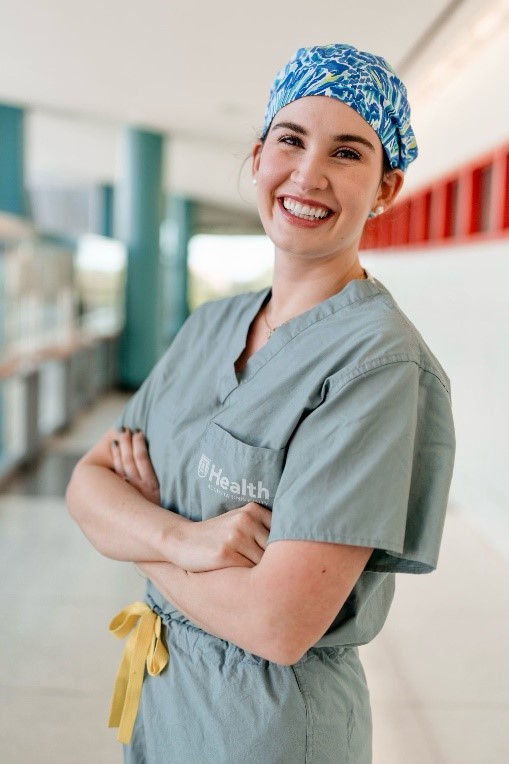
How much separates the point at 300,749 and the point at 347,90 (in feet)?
2.82

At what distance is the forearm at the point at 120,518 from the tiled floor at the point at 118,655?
1.49 m

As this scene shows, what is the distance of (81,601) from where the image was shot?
3602 mm

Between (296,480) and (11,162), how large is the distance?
827 cm

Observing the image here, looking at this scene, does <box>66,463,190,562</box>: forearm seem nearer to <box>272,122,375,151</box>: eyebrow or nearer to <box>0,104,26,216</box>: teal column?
<box>272,122,375,151</box>: eyebrow

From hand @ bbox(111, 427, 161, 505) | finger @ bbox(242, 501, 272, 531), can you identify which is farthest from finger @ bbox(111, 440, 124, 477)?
finger @ bbox(242, 501, 272, 531)

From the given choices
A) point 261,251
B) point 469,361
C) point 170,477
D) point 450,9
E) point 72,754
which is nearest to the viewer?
point 170,477

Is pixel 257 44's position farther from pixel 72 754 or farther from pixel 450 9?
pixel 72 754

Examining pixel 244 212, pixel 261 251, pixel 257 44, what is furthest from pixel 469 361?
pixel 261 251

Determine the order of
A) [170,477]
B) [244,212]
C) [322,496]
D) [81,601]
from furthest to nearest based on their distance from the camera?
[244,212], [81,601], [170,477], [322,496]

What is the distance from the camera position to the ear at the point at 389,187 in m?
1.15

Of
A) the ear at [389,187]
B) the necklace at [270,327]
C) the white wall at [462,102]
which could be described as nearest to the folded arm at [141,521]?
the necklace at [270,327]

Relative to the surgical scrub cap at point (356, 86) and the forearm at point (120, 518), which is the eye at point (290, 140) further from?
the forearm at point (120, 518)

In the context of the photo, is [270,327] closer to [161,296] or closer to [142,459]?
[142,459]

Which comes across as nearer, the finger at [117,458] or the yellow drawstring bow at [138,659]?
the yellow drawstring bow at [138,659]
